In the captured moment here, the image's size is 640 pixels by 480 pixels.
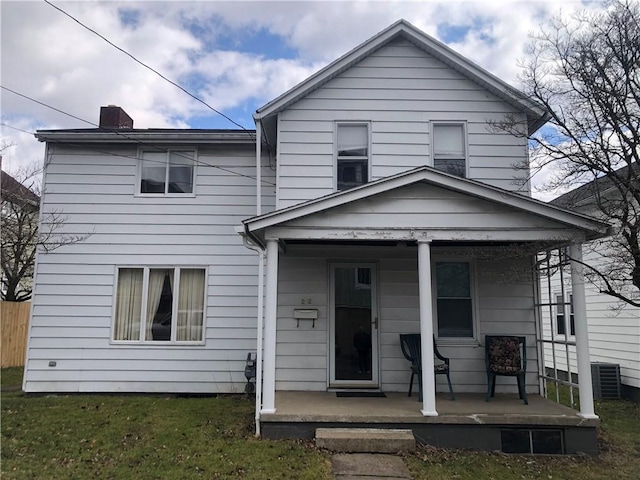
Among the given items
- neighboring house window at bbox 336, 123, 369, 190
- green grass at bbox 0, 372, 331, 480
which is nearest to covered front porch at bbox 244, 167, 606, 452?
green grass at bbox 0, 372, 331, 480

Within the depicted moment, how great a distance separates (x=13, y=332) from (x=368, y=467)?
1201 cm

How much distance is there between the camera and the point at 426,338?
6.02 meters

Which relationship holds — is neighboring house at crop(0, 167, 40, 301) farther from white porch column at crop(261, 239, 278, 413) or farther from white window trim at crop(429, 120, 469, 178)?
white window trim at crop(429, 120, 469, 178)

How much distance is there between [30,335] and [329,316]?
19.3 ft

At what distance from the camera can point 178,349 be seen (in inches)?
338

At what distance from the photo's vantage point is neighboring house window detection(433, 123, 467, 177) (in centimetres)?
797

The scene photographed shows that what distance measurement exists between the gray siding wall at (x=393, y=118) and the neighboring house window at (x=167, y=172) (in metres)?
2.37

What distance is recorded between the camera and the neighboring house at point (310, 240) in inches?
247

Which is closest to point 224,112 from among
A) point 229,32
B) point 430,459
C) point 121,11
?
point 229,32

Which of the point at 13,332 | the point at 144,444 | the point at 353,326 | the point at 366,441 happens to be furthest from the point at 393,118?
the point at 13,332

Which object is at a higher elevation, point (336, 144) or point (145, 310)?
point (336, 144)

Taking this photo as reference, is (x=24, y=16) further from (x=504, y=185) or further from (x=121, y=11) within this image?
(x=504, y=185)

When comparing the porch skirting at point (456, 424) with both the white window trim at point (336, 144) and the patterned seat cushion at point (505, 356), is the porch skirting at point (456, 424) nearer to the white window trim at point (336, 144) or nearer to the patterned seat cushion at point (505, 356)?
the patterned seat cushion at point (505, 356)

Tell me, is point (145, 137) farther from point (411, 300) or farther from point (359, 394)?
point (359, 394)
